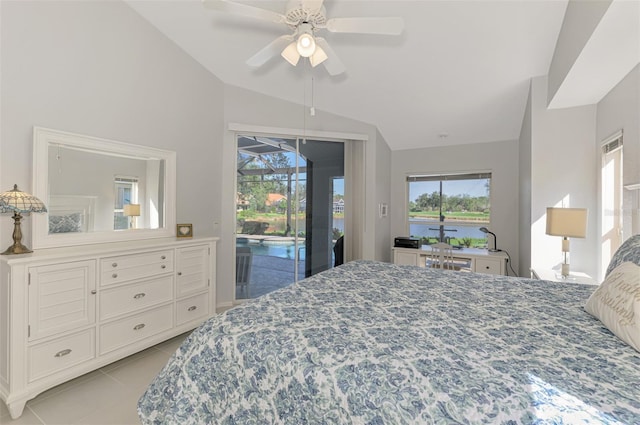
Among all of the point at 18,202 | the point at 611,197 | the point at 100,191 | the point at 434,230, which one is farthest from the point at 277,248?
the point at 611,197

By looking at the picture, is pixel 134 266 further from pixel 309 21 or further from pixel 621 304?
pixel 621 304

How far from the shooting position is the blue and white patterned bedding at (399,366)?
2.82ft

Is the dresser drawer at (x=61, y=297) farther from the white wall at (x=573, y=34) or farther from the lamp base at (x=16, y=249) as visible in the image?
the white wall at (x=573, y=34)

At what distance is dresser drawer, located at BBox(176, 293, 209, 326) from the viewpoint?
278 cm

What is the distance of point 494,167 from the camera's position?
4172mm

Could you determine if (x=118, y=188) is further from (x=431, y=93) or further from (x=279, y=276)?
(x=431, y=93)

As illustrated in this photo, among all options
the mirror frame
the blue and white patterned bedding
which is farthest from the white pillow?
the mirror frame

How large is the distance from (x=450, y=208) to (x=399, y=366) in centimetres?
399

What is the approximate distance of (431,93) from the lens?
11.0 ft

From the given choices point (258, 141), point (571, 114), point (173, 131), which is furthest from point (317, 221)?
point (571, 114)

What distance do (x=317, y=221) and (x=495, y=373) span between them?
11.0ft

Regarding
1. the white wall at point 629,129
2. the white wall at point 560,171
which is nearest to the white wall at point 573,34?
the white wall at point 560,171

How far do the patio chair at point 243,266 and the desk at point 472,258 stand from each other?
6.77 ft

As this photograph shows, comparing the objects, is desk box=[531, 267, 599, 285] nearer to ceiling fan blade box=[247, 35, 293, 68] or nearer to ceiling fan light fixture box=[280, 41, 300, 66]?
ceiling fan light fixture box=[280, 41, 300, 66]
